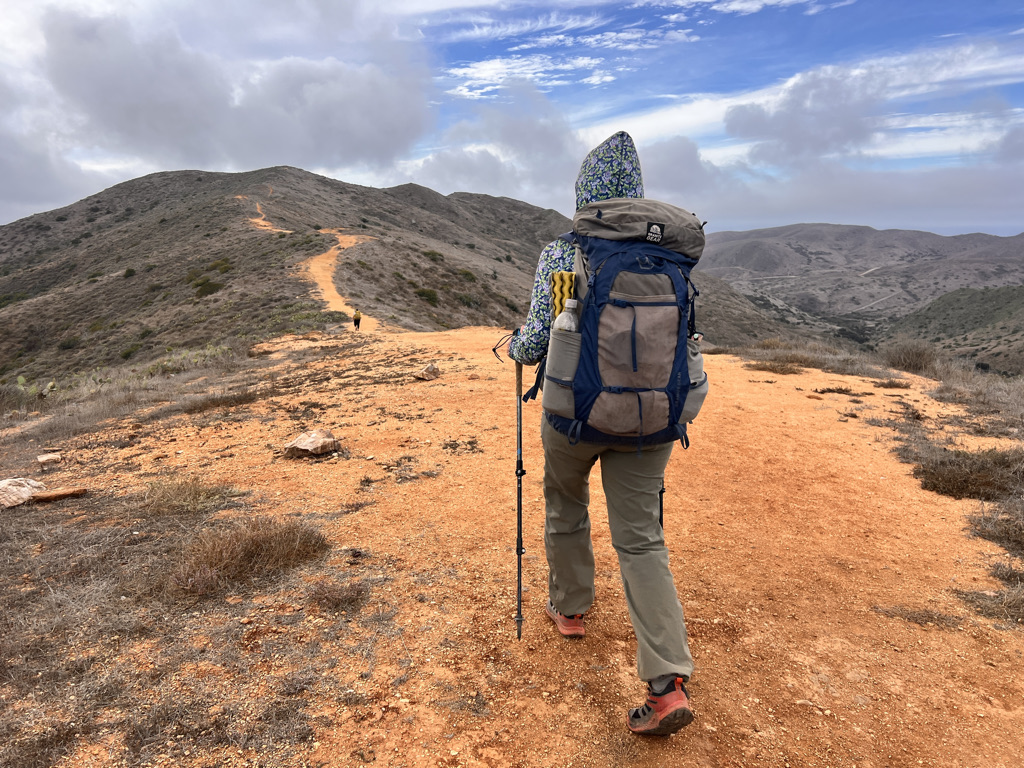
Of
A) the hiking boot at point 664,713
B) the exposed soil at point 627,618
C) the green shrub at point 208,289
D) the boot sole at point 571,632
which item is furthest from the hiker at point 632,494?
the green shrub at point 208,289

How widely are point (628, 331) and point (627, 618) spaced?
6.24 ft

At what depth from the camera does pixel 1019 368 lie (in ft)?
120

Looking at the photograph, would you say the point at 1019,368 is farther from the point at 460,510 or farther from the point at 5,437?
the point at 5,437

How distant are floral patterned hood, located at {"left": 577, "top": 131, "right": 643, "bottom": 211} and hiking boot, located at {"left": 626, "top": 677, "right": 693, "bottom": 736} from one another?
2.15 metres

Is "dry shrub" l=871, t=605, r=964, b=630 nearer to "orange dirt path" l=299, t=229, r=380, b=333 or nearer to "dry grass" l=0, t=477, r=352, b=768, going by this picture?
"dry grass" l=0, t=477, r=352, b=768

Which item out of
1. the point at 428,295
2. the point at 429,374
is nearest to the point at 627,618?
the point at 429,374

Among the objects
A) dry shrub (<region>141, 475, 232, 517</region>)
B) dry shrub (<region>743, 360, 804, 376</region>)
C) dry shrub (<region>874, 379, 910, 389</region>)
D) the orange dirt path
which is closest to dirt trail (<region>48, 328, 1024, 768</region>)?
dry shrub (<region>141, 475, 232, 517</region>)

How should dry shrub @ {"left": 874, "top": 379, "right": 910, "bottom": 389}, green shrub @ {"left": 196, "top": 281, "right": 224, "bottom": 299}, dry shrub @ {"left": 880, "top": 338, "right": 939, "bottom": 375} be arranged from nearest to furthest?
1. dry shrub @ {"left": 874, "top": 379, "right": 910, "bottom": 389}
2. dry shrub @ {"left": 880, "top": 338, "right": 939, "bottom": 375}
3. green shrub @ {"left": 196, "top": 281, "right": 224, "bottom": 299}

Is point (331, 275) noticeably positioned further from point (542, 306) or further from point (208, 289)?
point (542, 306)

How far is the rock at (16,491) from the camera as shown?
4847mm

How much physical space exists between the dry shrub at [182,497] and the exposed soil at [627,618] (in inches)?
13.2

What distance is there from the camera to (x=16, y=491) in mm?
4953

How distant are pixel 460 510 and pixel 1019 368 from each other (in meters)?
47.5

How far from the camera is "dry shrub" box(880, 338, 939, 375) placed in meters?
11.6
